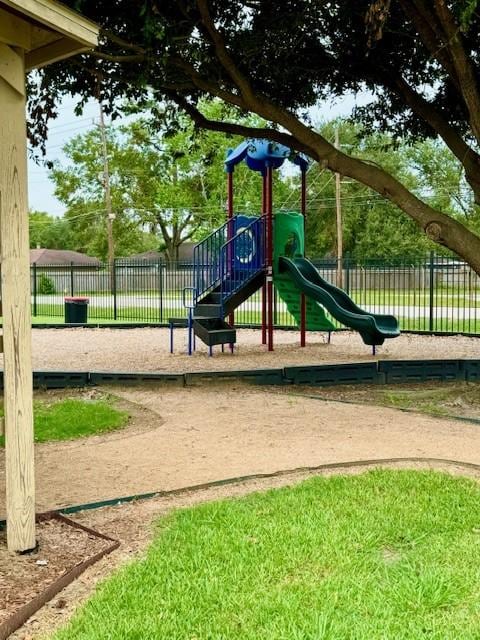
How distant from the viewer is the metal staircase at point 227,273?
13.3 metres

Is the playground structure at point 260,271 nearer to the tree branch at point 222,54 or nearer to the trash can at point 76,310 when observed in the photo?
the tree branch at point 222,54

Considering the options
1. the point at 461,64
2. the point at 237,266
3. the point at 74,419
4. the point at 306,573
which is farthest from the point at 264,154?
the point at 306,573

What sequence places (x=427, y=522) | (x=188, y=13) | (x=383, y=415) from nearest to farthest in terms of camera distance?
(x=427, y=522)
(x=383, y=415)
(x=188, y=13)

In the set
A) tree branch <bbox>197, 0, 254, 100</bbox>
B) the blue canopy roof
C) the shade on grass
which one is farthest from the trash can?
the shade on grass

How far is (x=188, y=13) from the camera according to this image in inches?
359

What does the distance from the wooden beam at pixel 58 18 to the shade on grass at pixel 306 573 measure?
108 inches

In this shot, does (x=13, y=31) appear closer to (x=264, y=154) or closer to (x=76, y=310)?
(x=264, y=154)

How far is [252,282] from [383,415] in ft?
20.1

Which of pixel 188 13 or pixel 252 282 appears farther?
pixel 252 282

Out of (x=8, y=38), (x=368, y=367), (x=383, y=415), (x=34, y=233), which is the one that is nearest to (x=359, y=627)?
(x=8, y=38)

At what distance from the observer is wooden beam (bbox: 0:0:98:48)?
350cm

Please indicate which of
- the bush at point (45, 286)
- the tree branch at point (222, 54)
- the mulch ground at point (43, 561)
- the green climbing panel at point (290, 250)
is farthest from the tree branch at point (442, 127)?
the bush at point (45, 286)

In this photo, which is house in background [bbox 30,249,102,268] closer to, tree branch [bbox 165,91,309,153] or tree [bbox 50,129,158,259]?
tree [bbox 50,129,158,259]

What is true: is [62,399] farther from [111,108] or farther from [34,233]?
[34,233]
